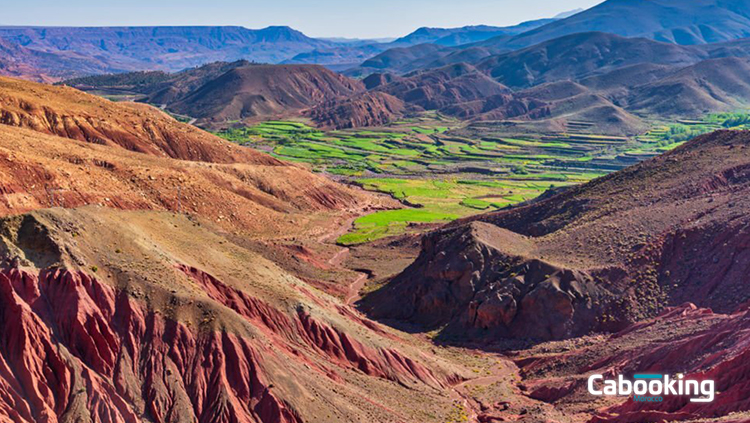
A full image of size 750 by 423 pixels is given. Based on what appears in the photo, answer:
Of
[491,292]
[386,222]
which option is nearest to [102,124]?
[386,222]

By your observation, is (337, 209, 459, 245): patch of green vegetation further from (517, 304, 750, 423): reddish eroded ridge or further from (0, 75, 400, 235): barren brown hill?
(517, 304, 750, 423): reddish eroded ridge

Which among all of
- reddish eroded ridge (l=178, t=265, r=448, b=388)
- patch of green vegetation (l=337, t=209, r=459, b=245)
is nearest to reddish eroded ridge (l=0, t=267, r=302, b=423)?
reddish eroded ridge (l=178, t=265, r=448, b=388)

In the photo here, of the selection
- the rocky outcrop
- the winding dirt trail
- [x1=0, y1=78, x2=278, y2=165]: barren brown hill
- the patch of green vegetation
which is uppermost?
[x1=0, y1=78, x2=278, y2=165]: barren brown hill

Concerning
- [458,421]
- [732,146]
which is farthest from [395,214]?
[458,421]

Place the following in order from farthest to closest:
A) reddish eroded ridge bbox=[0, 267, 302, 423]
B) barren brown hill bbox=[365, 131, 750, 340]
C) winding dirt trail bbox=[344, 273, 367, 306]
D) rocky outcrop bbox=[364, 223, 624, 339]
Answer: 1. winding dirt trail bbox=[344, 273, 367, 306]
2. rocky outcrop bbox=[364, 223, 624, 339]
3. barren brown hill bbox=[365, 131, 750, 340]
4. reddish eroded ridge bbox=[0, 267, 302, 423]

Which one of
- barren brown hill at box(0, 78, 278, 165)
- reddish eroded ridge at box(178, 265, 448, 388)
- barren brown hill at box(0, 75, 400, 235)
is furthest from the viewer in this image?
barren brown hill at box(0, 78, 278, 165)

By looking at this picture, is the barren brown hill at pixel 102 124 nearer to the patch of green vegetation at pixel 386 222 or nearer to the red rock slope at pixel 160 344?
the patch of green vegetation at pixel 386 222

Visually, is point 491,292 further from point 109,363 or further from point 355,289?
point 109,363

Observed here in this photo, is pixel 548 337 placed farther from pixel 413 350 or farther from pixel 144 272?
pixel 144 272
